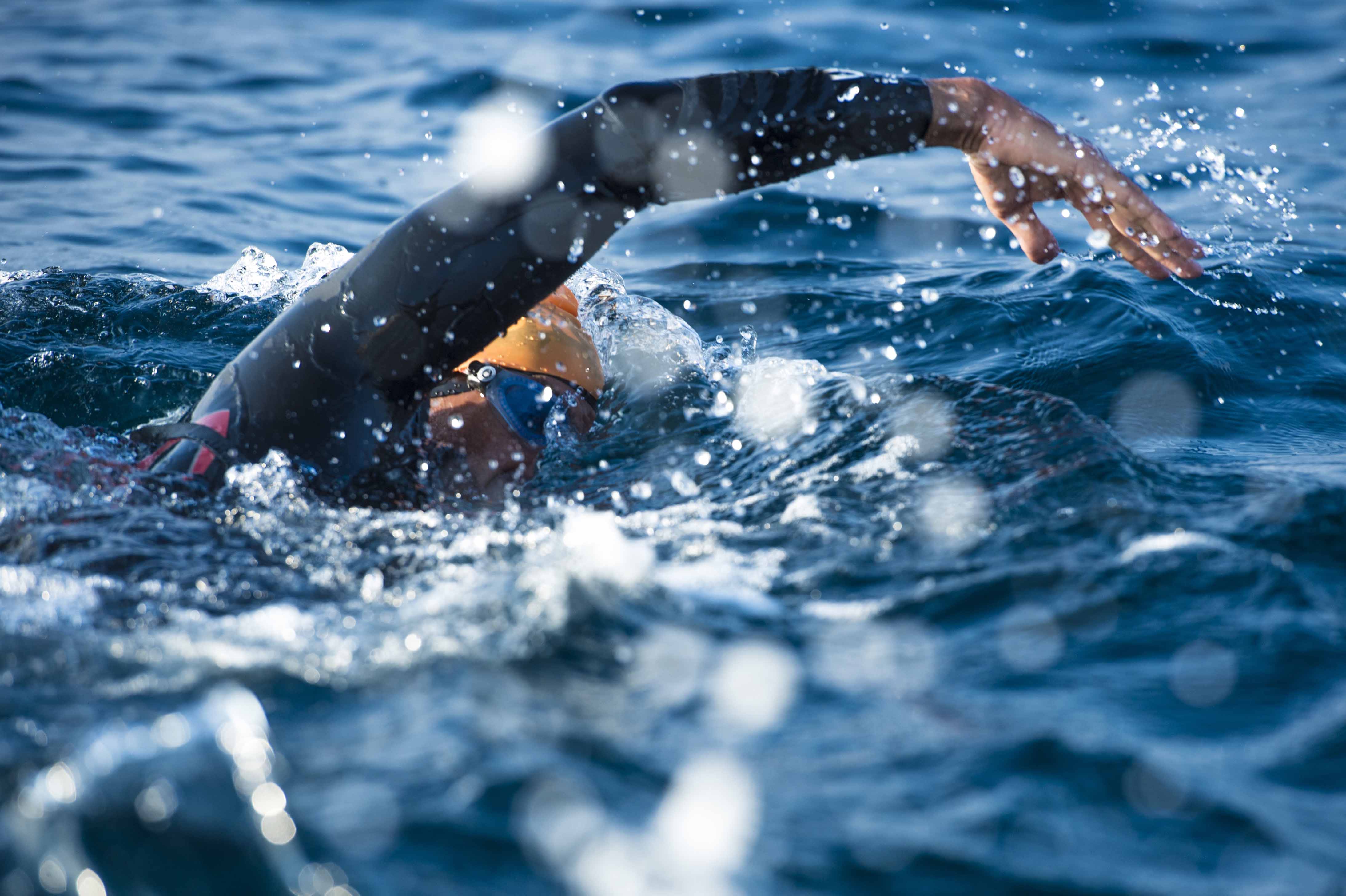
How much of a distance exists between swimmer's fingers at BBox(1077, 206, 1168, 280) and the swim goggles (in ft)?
5.09

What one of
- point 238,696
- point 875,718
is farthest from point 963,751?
point 238,696

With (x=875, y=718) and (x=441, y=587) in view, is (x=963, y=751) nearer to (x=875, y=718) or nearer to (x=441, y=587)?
(x=875, y=718)

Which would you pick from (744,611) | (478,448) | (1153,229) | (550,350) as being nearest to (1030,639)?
(744,611)

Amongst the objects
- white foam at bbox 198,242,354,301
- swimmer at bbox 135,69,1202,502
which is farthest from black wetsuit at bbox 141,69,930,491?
white foam at bbox 198,242,354,301

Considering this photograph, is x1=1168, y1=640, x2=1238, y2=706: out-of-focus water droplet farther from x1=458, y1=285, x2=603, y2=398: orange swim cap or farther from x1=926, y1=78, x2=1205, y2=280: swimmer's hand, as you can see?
x1=458, y1=285, x2=603, y2=398: orange swim cap

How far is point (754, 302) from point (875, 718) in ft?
11.1

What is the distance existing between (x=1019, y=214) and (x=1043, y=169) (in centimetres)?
14

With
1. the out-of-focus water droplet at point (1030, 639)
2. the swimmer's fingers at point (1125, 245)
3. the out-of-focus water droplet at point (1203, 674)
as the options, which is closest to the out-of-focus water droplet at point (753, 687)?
the out-of-focus water droplet at point (1030, 639)

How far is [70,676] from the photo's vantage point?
187cm

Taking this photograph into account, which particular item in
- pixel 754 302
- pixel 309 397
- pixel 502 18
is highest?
pixel 502 18

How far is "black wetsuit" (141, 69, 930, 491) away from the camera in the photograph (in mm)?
2514

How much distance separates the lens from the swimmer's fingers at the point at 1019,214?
2881 millimetres

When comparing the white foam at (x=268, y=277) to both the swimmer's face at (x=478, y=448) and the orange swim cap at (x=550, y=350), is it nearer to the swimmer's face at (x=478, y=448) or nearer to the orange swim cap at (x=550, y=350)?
the orange swim cap at (x=550, y=350)

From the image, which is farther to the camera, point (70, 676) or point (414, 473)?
point (414, 473)
